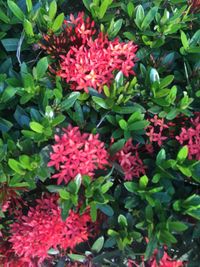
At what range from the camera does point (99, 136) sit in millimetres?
1718

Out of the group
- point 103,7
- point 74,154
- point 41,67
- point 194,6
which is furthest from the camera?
point 194,6

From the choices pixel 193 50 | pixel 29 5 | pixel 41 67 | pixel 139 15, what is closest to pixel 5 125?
pixel 41 67

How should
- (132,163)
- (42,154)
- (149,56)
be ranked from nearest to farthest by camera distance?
(42,154), (132,163), (149,56)

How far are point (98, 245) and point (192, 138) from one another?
0.54 m

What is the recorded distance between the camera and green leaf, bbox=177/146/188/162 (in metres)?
1.59

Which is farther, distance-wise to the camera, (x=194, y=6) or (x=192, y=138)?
(x=194, y=6)

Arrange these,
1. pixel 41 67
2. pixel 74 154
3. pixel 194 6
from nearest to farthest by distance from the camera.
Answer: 1. pixel 74 154
2. pixel 41 67
3. pixel 194 6

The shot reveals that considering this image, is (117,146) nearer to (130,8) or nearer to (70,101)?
(70,101)

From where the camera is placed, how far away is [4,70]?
1791 millimetres

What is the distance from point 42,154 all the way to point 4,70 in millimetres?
410

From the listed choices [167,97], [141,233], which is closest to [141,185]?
[141,233]

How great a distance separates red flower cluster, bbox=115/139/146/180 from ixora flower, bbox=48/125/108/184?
0.11 m

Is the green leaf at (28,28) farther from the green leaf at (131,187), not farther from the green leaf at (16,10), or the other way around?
the green leaf at (131,187)

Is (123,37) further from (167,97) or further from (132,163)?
(132,163)
